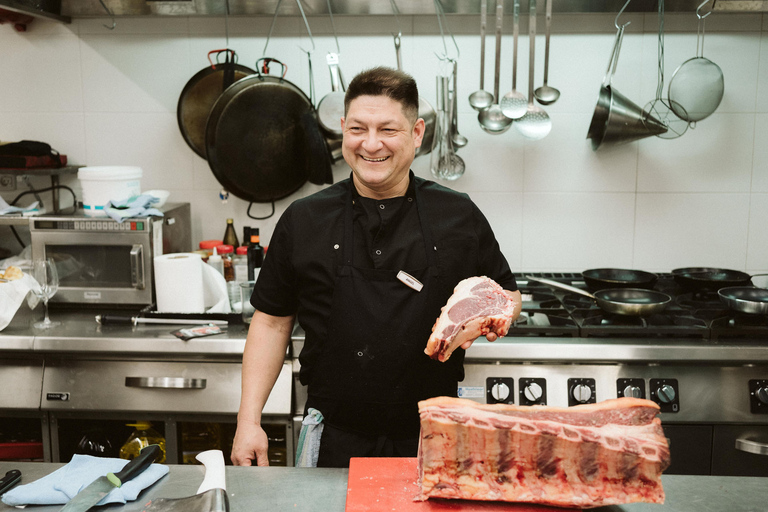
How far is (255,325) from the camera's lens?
1805 millimetres

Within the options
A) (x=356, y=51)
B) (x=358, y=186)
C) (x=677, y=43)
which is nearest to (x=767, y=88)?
(x=677, y=43)

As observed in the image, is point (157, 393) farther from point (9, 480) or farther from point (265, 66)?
point (265, 66)

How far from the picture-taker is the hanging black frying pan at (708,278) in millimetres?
2598

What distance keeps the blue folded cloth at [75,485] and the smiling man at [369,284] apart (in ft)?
1.12

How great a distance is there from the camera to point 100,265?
2.54 m

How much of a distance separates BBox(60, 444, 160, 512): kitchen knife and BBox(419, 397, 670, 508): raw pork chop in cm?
57

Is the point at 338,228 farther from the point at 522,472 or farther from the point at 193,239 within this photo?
the point at 193,239

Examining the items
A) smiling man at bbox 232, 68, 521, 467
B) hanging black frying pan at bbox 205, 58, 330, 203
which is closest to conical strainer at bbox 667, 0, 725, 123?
smiling man at bbox 232, 68, 521, 467

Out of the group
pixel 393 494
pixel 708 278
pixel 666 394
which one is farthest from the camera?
pixel 708 278

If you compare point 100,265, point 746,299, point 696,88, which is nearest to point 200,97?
point 100,265

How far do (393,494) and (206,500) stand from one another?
1.13 ft

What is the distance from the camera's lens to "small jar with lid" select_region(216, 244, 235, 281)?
108 inches

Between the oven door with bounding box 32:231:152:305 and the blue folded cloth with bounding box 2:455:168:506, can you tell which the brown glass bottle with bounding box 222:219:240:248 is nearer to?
the oven door with bounding box 32:231:152:305

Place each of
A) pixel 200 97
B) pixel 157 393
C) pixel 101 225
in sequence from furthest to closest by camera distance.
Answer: pixel 200 97 < pixel 101 225 < pixel 157 393
